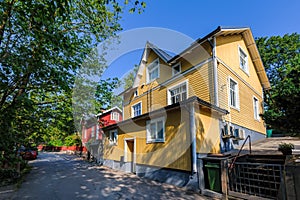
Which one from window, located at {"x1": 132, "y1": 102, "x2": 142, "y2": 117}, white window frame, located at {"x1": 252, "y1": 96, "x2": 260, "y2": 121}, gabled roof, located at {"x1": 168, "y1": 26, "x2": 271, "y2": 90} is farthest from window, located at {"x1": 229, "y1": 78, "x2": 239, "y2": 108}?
window, located at {"x1": 132, "y1": 102, "x2": 142, "y2": 117}

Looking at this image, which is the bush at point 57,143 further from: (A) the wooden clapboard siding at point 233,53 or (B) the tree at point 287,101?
(B) the tree at point 287,101

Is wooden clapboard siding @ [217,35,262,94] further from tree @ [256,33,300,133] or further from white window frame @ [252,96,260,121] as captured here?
tree @ [256,33,300,133]

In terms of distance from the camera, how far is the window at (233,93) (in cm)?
1045

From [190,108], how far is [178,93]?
445cm

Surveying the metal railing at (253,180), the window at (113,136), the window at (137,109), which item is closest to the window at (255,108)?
the metal railing at (253,180)

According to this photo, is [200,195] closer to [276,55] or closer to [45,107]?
[45,107]

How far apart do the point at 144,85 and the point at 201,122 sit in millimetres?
8320

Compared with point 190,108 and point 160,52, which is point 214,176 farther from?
point 160,52

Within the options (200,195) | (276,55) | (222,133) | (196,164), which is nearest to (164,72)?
(222,133)

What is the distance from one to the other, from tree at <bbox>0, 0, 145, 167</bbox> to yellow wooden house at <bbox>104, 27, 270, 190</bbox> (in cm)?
448

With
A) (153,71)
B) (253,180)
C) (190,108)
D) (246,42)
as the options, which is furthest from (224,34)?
(253,180)

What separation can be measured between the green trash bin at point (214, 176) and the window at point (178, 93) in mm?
5329

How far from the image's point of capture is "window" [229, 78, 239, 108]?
1045 centimetres

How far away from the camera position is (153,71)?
46.8 ft
